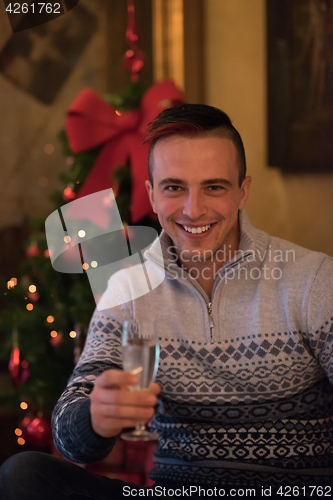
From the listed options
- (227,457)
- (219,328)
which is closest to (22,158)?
(219,328)

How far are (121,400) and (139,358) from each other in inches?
2.6

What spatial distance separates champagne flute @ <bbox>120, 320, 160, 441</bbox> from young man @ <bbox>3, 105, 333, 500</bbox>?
265 millimetres

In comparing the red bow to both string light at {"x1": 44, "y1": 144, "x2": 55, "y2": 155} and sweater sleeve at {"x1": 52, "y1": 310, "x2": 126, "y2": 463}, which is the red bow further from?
string light at {"x1": 44, "y1": 144, "x2": 55, "y2": 155}

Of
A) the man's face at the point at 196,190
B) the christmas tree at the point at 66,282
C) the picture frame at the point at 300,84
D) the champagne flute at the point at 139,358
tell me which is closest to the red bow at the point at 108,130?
the christmas tree at the point at 66,282

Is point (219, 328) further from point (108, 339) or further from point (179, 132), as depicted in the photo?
point (179, 132)

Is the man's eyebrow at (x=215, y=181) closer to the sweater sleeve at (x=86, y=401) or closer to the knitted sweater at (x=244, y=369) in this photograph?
the knitted sweater at (x=244, y=369)

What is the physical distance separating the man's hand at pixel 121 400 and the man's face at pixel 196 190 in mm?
470

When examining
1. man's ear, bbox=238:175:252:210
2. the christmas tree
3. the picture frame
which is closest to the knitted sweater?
man's ear, bbox=238:175:252:210

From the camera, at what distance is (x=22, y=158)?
2.52m

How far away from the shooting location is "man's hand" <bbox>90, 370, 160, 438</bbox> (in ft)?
2.47

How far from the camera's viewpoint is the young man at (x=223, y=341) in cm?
107

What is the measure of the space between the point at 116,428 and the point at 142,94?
123 cm

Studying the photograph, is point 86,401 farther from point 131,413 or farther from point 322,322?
point 322,322

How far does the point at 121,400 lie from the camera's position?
0.76m
